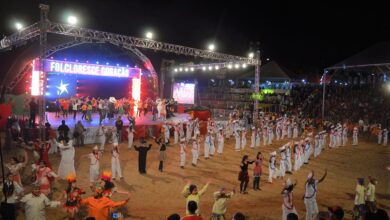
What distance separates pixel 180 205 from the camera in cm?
1043

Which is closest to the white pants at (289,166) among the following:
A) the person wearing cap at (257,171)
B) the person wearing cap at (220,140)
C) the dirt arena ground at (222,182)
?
the dirt arena ground at (222,182)

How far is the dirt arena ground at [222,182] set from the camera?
10242mm

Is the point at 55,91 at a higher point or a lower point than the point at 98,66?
lower

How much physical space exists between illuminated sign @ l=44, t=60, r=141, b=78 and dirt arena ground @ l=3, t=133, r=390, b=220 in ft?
25.0

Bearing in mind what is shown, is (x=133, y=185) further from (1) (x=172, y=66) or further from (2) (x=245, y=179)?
(1) (x=172, y=66)

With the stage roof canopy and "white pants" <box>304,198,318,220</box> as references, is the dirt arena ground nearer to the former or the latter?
"white pants" <box>304,198,318,220</box>

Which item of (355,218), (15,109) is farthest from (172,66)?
(355,218)

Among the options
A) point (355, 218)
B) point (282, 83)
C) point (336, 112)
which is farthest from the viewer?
point (282, 83)

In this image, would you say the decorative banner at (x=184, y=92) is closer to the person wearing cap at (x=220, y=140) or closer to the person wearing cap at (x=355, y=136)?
the person wearing cap at (x=355, y=136)

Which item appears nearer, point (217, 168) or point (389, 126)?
point (217, 168)

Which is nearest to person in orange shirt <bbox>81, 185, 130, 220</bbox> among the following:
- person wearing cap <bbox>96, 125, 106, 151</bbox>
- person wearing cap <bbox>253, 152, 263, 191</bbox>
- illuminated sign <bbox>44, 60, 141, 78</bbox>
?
person wearing cap <bbox>253, 152, 263, 191</bbox>

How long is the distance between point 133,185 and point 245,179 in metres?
3.91

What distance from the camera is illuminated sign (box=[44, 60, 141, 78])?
76.3 feet

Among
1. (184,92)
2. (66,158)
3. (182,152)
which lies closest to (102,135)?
(182,152)
